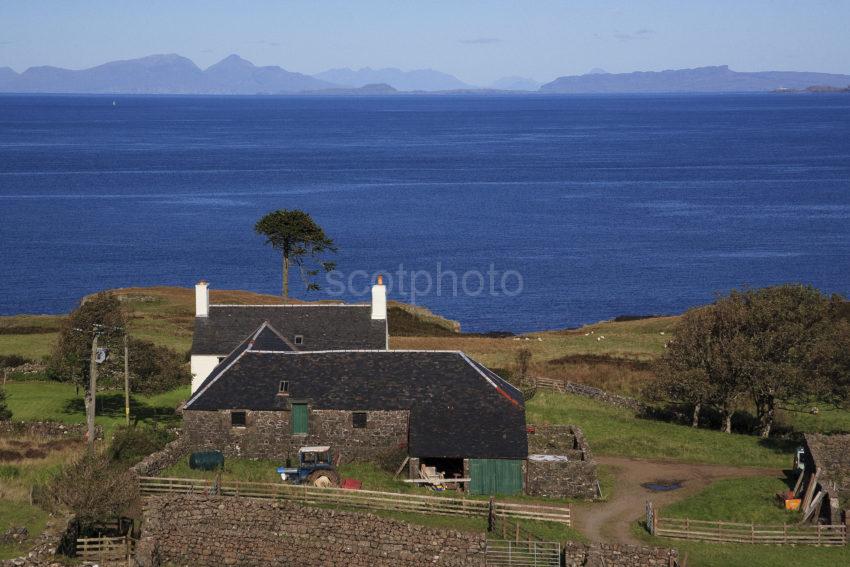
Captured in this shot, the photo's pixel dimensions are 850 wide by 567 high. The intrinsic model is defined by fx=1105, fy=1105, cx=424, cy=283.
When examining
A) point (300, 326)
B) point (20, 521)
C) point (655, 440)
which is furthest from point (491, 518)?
point (300, 326)

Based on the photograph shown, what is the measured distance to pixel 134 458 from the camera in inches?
1503

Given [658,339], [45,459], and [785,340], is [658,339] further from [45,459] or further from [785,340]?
[45,459]

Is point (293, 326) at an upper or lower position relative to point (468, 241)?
upper

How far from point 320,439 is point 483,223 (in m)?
118

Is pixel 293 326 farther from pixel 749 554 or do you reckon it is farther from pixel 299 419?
pixel 749 554

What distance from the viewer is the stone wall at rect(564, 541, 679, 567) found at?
96.8 ft

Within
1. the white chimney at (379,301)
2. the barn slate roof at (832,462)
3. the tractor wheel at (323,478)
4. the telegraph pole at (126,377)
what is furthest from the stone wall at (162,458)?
the barn slate roof at (832,462)

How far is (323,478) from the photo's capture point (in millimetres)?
35094

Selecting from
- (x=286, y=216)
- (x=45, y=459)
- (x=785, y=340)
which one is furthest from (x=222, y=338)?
(x=286, y=216)

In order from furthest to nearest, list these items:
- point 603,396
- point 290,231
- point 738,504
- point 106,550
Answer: point 290,231, point 603,396, point 738,504, point 106,550

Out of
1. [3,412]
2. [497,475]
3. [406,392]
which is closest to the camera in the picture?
[497,475]

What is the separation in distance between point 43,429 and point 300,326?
1209 centimetres

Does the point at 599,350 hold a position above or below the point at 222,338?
below
